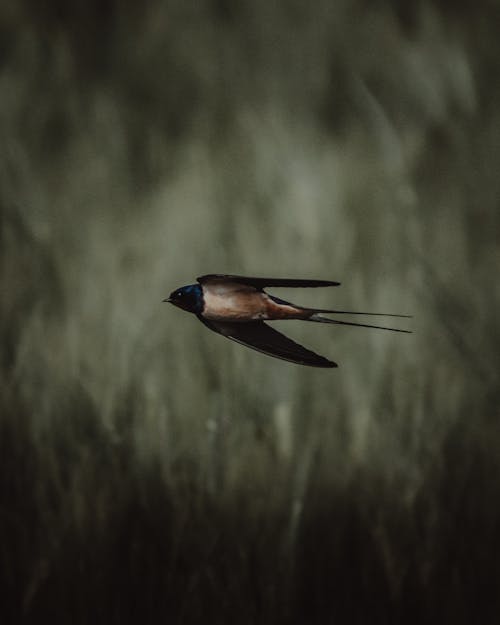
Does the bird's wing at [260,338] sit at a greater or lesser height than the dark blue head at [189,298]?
lesser

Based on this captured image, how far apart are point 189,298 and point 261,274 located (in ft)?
1.26

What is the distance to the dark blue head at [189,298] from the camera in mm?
600

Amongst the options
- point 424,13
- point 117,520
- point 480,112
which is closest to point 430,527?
point 117,520

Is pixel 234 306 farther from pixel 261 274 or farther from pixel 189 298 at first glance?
pixel 261 274

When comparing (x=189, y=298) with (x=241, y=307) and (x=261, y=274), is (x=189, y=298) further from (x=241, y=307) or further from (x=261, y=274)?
(x=261, y=274)

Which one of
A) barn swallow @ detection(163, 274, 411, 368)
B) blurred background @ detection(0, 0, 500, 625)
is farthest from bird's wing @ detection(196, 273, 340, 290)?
blurred background @ detection(0, 0, 500, 625)

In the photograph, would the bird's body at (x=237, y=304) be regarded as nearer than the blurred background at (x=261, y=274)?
Yes

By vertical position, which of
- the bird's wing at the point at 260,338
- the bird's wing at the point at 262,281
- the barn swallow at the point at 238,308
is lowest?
the bird's wing at the point at 260,338

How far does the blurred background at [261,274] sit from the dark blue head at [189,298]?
38cm

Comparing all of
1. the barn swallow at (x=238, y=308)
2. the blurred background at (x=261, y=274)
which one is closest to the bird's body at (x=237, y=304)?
the barn swallow at (x=238, y=308)

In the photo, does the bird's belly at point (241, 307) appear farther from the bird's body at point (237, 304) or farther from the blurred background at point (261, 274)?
the blurred background at point (261, 274)

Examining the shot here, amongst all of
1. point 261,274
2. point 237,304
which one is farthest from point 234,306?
point 261,274

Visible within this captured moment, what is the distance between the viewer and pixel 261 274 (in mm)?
981

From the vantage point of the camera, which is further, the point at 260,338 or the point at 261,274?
the point at 261,274
